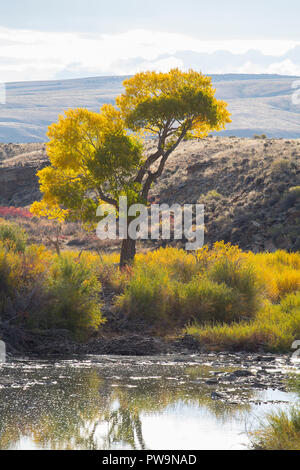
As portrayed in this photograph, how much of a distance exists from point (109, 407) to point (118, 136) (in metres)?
13.1

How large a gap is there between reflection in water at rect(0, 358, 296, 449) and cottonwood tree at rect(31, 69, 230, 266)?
32.5 feet

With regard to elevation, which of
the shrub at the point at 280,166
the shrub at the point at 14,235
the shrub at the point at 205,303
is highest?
the shrub at the point at 280,166

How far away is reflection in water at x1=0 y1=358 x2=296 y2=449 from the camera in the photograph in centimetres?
716

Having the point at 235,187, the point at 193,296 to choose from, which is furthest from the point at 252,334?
the point at 235,187

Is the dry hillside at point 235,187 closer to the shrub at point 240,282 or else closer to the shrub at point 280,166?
the shrub at point 280,166

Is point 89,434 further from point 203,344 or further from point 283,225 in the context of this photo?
point 283,225

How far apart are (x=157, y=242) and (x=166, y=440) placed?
28607mm

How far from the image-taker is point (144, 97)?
21.0 metres

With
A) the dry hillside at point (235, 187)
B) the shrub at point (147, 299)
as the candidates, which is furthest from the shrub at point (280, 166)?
the shrub at point (147, 299)

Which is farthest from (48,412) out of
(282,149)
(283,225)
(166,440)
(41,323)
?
(282,149)

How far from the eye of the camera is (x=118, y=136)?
20.5 m

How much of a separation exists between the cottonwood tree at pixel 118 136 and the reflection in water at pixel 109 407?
991 centimetres

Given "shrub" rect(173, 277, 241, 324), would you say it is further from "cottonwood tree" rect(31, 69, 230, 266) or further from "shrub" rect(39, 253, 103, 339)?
"cottonwood tree" rect(31, 69, 230, 266)

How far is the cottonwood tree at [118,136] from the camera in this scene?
20.4 meters
